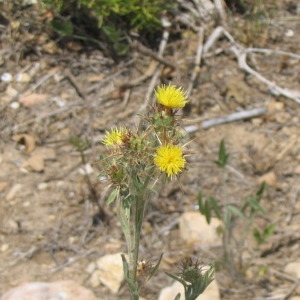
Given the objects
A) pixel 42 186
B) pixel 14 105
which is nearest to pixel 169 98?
pixel 42 186

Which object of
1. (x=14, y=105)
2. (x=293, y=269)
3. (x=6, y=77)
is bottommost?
(x=293, y=269)

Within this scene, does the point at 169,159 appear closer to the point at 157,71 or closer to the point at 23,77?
the point at 157,71

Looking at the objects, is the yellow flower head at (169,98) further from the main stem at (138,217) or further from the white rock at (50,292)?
the white rock at (50,292)

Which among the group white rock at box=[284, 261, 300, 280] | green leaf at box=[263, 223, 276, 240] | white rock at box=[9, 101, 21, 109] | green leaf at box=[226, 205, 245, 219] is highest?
white rock at box=[9, 101, 21, 109]

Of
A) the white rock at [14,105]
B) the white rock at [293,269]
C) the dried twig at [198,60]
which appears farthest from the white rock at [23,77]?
the white rock at [293,269]

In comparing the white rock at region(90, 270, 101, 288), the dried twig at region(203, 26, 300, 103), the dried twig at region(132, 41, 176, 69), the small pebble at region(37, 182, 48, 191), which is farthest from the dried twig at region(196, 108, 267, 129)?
the white rock at region(90, 270, 101, 288)

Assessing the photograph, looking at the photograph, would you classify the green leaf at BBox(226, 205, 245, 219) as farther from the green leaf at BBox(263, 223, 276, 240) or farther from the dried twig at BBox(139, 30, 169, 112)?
the dried twig at BBox(139, 30, 169, 112)
